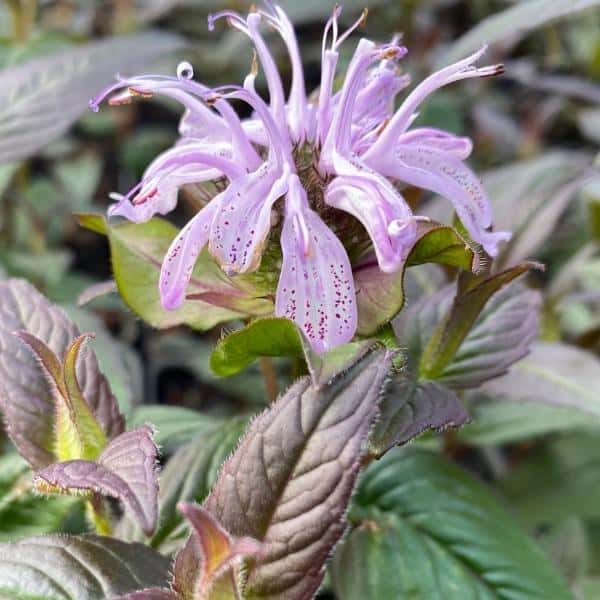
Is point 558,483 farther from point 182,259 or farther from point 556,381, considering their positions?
point 182,259

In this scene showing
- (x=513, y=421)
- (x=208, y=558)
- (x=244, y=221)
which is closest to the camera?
(x=208, y=558)

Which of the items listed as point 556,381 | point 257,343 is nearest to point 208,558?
point 257,343

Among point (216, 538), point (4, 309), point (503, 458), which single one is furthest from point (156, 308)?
point (503, 458)

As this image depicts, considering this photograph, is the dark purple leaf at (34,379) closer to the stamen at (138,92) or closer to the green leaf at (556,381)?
the stamen at (138,92)

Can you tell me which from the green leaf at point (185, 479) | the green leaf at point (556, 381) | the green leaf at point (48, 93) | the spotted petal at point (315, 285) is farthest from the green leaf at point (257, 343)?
the green leaf at point (48, 93)

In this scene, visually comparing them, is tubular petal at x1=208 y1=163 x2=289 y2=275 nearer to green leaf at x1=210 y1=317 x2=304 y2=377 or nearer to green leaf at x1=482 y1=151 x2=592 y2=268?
green leaf at x1=210 y1=317 x2=304 y2=377
